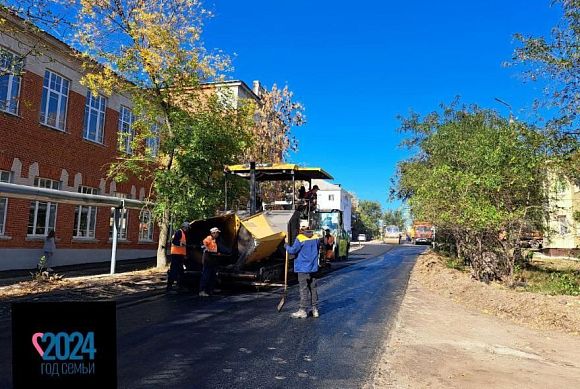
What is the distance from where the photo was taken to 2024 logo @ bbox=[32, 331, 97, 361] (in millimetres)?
2207

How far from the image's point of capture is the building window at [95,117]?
69.8ft

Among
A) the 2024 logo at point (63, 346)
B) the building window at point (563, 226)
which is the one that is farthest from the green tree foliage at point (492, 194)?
the 2024 logo at point (63, 346)

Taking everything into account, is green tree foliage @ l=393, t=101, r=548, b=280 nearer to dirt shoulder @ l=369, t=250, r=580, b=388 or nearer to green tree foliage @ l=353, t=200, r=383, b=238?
dirt shoulder @ l=369, t=250, r=580, b=388

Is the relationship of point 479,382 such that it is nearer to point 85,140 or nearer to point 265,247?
point 265,247

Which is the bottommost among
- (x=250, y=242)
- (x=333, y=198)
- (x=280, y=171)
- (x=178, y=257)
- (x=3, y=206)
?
(x=178, y=257)

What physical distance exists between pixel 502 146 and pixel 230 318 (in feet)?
32.8

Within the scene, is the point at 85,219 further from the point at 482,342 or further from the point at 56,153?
the point at 482,342

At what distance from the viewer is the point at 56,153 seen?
19.1m

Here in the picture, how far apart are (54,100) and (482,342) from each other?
17.8 meters

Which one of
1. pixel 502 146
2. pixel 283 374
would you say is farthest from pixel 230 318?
pixel 502 146

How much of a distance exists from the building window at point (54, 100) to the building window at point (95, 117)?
1.47m

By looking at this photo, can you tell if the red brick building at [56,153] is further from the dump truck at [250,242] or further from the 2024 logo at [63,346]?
the 2024 logo at [63,346]

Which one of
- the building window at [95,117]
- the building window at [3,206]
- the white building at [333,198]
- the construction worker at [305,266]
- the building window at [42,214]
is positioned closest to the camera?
the construction worker at [305,266]

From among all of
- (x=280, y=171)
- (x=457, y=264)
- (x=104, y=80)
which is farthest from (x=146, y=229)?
(x=457, y=264)
